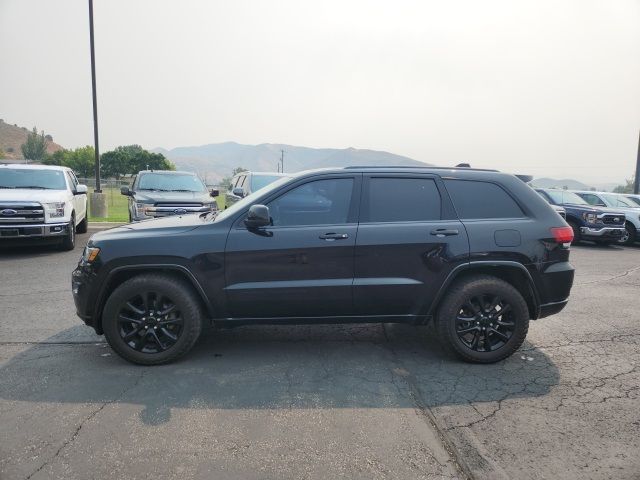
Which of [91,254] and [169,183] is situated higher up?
[169,183]

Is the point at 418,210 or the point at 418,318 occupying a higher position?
the point at 418,210

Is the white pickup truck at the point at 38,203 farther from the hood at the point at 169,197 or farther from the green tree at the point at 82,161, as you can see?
the green tree at the point at 82,161

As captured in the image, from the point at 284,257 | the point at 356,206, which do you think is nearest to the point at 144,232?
the point at 284,257

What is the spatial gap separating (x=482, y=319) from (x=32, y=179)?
996cm

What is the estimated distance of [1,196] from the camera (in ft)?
28.3

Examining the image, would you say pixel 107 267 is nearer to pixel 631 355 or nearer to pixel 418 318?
pixel 418 318

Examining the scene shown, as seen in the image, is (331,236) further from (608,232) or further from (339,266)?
(608,232)

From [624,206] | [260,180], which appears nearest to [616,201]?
[624,206]

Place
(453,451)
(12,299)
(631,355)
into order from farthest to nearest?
(12,299) → (631,355) → (453,451)

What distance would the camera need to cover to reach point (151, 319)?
3.96 m

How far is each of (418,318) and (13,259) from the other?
26.8 ft

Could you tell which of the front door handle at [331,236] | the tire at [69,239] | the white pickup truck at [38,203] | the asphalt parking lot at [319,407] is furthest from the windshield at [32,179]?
the front door handle at [331,236]

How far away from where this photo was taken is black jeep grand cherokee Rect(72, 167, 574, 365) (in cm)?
396

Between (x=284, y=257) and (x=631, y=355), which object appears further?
(x=631, y=355)
